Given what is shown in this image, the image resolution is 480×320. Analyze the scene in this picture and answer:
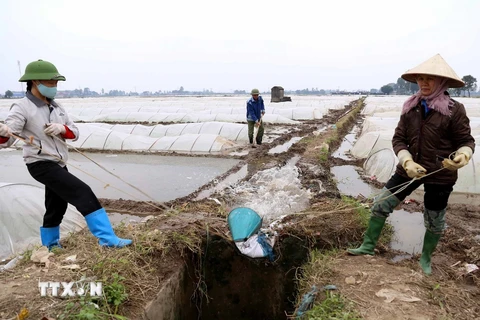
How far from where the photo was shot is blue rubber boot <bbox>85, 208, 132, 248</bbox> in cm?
278

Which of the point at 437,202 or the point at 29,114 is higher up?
the point at 29,114

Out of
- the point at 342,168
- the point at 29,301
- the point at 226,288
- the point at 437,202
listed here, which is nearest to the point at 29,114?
the point at 29,301

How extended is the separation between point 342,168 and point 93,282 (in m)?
6.70

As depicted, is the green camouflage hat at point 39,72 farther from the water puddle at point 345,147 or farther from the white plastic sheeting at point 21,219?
the water puddle at point 345,147

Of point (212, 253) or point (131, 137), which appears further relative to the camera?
point (131, 137)

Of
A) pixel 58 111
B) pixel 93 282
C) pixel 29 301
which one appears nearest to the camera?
pixel 29 301

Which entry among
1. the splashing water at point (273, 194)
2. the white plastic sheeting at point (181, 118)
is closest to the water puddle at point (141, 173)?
the splashing water at point (273, 194)

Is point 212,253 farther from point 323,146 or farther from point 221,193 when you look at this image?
point 323,146

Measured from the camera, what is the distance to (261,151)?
950 centimetres

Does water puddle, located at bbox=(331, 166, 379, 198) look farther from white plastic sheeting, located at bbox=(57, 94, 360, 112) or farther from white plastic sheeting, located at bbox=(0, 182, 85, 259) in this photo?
white plastic sheeting, located at bbox=(57, 94, 360, 112)

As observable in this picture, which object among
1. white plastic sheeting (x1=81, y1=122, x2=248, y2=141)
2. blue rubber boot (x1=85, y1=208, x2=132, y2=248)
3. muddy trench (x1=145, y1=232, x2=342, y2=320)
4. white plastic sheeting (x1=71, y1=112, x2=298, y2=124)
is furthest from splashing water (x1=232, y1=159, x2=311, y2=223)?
white plastic sheeting (x1=71, y1=112, x2=298, y2=124)

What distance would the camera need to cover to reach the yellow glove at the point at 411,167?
2.49 meters

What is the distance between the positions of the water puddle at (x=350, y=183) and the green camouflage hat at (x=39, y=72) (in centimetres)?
494

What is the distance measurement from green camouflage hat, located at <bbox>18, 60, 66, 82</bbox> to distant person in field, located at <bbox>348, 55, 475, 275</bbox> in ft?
9.43
